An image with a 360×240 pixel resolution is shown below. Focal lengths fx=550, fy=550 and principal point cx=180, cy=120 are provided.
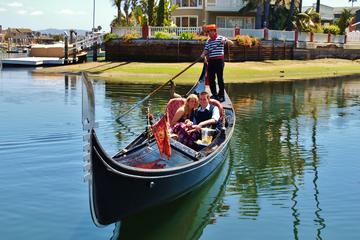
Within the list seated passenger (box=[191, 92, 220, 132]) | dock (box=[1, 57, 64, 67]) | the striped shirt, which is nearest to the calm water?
seated passenger (box=[191, 92, 220, 132])

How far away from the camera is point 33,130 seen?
12.5 meters

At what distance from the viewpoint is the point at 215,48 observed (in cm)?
1202

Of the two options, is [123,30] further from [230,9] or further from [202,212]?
[202,212]

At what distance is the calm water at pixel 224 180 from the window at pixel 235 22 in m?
26.0

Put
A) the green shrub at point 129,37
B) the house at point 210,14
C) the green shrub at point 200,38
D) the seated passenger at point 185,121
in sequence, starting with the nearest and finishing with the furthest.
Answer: the seated passenger at point 185,121, the green shrub at point 200,38, the green shrub at point 129,37, the house at point 210,14

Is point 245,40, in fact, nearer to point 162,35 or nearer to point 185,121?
point 162,35

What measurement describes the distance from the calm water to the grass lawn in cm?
935

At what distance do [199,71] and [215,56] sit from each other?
15.4 meters

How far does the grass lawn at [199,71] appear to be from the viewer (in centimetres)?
A: 2673

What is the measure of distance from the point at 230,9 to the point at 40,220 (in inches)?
1426

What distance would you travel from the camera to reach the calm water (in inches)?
264

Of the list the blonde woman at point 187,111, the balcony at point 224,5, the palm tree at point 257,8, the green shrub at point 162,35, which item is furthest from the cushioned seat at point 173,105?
the balcony at point 224,5

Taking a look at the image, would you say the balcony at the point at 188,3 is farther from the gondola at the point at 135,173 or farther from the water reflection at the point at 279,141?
the gondola at the point at 135,173

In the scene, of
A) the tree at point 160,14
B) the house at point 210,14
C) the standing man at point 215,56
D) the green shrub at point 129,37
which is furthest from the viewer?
the house at point 210,14
